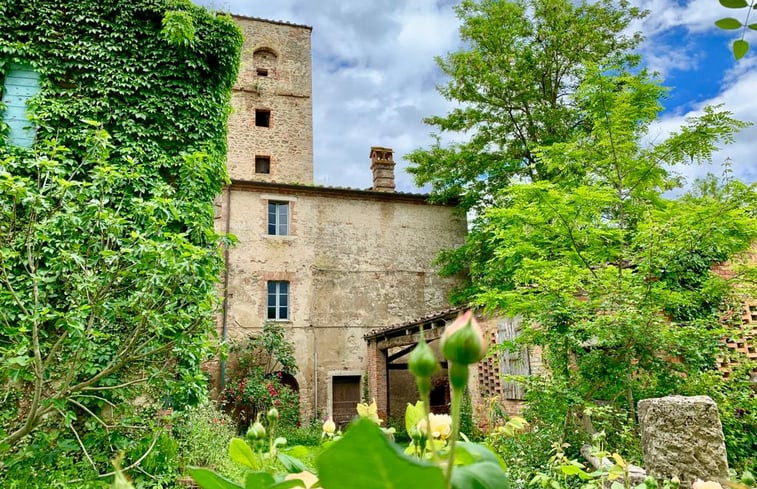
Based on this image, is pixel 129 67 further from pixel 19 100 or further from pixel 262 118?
pixel 262 118

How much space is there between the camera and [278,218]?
49.2ft

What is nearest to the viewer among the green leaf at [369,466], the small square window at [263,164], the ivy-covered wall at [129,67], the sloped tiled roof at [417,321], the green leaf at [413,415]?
the green leaf at [369,466]

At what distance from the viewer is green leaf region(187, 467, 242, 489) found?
1.78 ft

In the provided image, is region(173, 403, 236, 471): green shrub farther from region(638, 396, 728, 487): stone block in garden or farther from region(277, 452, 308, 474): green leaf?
region(277, 452, 308, 474): green leaf

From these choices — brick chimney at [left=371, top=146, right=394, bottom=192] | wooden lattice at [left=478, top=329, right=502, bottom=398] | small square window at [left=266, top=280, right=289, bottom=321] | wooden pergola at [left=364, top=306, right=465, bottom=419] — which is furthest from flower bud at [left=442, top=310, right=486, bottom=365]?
brick chimney at [left=371, top=146, right=394, bottom=192]

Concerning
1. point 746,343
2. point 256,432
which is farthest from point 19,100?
point 746,343

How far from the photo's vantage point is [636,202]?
7164mm

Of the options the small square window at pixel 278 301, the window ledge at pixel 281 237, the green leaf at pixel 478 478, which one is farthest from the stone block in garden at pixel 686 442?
the window ledge at pixel 281 237

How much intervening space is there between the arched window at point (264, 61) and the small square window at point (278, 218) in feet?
24.2

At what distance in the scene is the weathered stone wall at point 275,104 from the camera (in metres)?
18.9

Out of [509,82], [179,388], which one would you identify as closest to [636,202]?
[179,388]

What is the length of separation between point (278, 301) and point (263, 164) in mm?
6840

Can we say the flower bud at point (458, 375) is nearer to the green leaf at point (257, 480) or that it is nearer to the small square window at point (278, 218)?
the green leaf at point (257, 480)

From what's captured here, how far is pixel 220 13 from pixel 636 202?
6.51m
